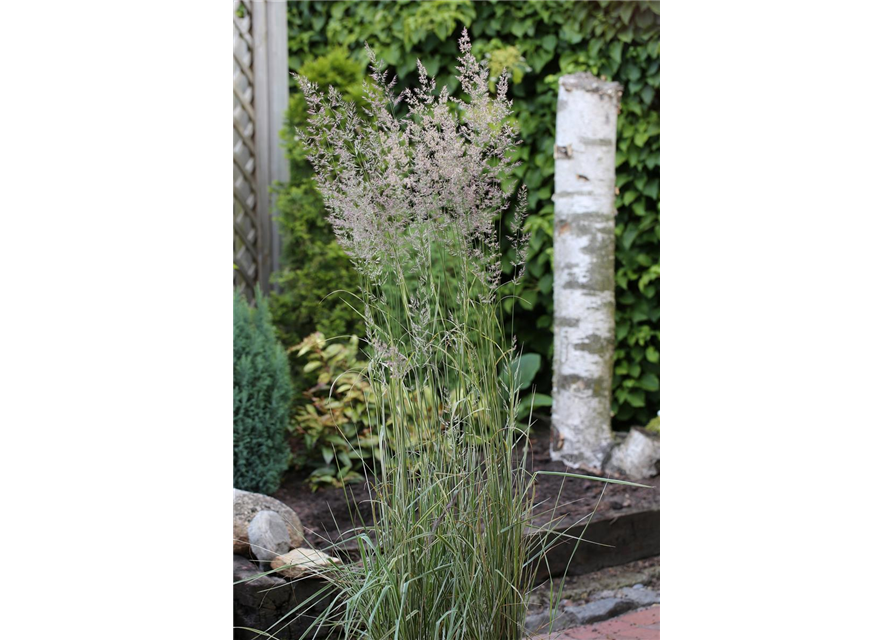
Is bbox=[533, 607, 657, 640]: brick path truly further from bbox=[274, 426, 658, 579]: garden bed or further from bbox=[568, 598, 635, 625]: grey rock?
bbox=[274, 426, 658, 579]: garden bed

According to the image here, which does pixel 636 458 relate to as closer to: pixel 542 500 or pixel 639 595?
pixel 542 500

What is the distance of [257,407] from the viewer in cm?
316

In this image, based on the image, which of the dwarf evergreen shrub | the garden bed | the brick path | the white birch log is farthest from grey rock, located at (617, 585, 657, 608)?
the dwarf evergreen shrub

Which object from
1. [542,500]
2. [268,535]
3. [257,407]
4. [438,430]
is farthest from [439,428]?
[257,407]

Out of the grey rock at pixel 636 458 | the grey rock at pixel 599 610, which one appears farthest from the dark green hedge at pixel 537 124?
the grey rock at pixel 599 610

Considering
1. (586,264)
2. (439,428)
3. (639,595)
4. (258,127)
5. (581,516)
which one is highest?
(258,127)

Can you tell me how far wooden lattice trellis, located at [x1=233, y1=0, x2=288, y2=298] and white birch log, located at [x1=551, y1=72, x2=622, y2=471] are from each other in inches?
63.2

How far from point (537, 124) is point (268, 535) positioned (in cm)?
268

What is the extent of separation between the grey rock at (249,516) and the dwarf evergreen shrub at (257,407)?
0.39 metres

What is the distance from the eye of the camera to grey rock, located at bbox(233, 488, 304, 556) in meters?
2.49

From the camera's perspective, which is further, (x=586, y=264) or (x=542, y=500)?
(x=586, y=264)

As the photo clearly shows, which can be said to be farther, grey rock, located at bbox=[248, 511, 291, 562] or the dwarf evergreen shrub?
the dwarf evergreen shrub

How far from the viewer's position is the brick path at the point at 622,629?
2416 mm
